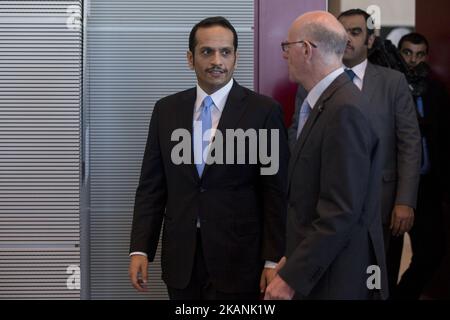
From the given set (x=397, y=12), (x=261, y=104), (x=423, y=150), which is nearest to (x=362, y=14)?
(x=423, y=150)

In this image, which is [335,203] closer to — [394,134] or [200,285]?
[200,285]

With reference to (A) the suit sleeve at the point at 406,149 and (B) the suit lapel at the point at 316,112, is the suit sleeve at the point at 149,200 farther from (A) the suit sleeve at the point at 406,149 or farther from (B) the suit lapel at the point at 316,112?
(A) the suit sleeve at the point at 406,149

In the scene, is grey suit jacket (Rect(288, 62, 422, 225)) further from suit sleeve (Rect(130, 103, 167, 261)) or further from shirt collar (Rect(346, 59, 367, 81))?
suit sleeve (Rect(130, 103, 167, 261))

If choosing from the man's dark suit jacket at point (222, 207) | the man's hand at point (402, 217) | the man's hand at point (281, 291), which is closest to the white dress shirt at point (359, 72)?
the man's hand at point (402, 217)

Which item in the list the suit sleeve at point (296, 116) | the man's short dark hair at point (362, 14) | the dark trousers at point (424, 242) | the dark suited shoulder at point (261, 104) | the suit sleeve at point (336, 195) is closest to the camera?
the suit sleeve at point (336, 195)

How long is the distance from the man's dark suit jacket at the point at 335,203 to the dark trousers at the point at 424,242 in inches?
87.8

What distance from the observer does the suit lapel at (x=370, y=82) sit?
3799 millimetres

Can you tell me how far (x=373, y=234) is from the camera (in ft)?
7.98

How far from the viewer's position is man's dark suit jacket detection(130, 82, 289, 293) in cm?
291

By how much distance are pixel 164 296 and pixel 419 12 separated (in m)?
3.04

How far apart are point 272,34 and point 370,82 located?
0.59m

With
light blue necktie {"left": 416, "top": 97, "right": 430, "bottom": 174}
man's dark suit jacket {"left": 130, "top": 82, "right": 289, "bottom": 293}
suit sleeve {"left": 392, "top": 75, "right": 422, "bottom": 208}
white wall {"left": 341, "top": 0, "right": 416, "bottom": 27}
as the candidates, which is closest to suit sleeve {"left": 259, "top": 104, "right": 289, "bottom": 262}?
man's dark suit jacket {"left": 130, "top": 82, "right": 289, "bottom": 293}

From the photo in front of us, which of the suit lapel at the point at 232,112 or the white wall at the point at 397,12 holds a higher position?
the white wall at the point at 397,12
